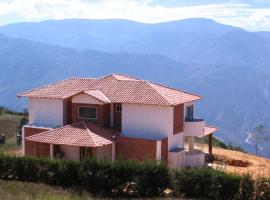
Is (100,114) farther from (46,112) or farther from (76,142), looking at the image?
(46,112)

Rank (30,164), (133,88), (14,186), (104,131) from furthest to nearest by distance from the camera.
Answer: (133,88) < (104,131) < (30,164) < (14,186)

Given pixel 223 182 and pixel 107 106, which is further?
pixel 107 106

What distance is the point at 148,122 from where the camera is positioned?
3506cm

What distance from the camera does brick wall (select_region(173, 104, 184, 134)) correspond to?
116 feet

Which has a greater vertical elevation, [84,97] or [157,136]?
[84,97]

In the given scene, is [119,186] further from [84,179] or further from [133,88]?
[133,88]

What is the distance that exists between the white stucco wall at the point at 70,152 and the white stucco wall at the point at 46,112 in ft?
11.1

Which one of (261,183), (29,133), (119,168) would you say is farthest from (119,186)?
(29,133)

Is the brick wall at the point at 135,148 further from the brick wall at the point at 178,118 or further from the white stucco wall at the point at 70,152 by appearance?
the brick wall at the point at 178,118

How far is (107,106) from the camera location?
1439 inches

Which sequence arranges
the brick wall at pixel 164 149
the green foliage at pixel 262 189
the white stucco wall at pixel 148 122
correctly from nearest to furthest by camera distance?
the green foliage at pixel 262 189 → the brick wall at pixel 164 149 → the white stucco wall at pixel 148 122

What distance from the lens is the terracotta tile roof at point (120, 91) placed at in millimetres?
35188

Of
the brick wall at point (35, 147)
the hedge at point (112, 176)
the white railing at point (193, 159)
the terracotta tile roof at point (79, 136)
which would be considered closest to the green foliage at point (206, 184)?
the hedge at point (112, 176)

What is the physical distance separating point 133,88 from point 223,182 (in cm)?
1236
